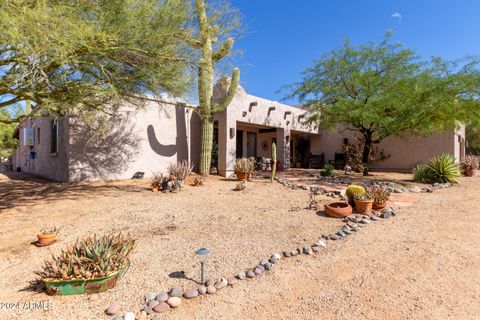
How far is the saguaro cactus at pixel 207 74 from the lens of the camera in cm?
682

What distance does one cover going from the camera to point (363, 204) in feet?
18.9

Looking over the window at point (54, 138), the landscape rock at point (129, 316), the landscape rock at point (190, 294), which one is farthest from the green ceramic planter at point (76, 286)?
the window at point (54, 138)

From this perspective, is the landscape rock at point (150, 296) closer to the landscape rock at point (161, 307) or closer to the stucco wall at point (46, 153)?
the landscape rock at point (161, 307)

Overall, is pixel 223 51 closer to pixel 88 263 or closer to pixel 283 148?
pixel 88 263

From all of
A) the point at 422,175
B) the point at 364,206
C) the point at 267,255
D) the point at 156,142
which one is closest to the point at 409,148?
the point at 422,175

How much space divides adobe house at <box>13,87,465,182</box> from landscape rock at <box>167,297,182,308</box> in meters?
6.83

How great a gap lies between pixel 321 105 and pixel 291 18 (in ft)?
12.8

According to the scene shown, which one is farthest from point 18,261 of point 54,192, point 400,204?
point 400,204

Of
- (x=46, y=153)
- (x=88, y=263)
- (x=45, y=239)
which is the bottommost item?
(x=45, y=239)

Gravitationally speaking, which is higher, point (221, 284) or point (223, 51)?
point (223, 51)

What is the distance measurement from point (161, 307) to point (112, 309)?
482 mm

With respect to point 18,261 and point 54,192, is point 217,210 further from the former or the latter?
point 54,192

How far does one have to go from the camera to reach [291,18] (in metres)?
10.4

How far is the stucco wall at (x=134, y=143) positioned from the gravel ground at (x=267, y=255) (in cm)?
298
